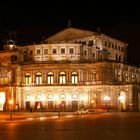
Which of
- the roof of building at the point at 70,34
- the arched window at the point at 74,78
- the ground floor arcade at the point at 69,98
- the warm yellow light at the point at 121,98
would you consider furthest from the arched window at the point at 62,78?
the warm yellow light at the point at 121,98

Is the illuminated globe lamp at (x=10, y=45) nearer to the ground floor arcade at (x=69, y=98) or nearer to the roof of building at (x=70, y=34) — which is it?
the roof of building at (x=70, y=34)

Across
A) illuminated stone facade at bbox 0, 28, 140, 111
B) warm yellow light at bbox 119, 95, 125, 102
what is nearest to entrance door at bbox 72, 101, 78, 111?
illuminated stone facade at bbox 0, 28, 140, 111

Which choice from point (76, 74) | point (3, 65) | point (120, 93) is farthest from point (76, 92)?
point (3, 65)

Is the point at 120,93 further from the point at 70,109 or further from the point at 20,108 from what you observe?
the point at 20,108

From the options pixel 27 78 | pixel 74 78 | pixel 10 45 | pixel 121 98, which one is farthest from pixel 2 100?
pixel 121 98

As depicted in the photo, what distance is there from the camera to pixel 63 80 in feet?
363

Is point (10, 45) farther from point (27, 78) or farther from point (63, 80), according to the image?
point (63, 80)

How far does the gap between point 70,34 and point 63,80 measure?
56.5ft

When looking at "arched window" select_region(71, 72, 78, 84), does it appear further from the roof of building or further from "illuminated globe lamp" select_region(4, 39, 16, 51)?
"illuminated globe lamp" select_region(4, 39, 16, 51)

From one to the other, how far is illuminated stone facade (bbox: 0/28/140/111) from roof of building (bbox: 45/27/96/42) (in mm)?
3802

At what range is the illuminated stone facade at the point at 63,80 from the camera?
108812 millimetres

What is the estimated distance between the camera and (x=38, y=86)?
111m

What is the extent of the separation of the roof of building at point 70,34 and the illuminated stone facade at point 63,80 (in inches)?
150

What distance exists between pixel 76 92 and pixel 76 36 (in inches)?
755
